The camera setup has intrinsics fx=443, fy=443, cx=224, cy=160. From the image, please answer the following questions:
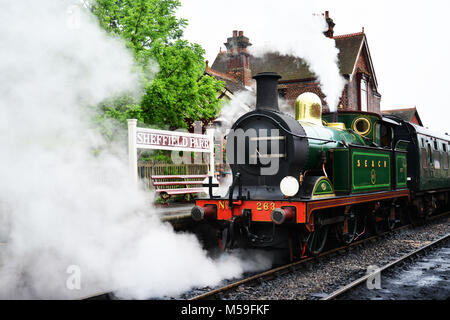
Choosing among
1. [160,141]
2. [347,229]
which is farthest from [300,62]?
[347,229]

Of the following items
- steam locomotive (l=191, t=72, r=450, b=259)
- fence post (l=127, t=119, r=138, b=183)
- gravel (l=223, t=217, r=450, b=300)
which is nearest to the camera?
gravel (l=223, t=217, r=450, b=300)

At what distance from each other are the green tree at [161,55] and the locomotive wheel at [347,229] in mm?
6480

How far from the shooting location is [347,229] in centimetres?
794

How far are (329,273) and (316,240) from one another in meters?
1.04

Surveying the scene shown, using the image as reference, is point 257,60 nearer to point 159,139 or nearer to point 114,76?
point 159,139

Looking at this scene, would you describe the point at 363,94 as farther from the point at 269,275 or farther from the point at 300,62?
the point at 269,275

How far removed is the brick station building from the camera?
23688mm

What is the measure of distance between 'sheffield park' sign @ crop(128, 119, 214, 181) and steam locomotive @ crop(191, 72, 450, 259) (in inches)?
91.9

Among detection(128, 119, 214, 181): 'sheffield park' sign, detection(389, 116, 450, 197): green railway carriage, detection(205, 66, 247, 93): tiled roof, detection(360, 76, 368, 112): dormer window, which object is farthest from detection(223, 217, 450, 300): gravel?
detection(360, 76, 368, 112): dormer window

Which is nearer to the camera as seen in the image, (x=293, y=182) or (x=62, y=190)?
(x=62, y=190)

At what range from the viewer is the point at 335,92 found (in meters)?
10.4

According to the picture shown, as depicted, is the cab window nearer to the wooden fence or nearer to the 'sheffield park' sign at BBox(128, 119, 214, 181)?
the 'sheffield park' sign at BBox(128, 119, 214, 181)

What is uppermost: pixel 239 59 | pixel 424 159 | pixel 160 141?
pixel 239 59

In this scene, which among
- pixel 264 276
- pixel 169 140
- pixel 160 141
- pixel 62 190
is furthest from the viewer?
pixel 169 140
